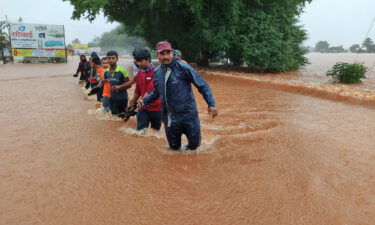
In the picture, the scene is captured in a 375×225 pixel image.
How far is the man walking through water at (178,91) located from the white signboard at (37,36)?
3058 cm

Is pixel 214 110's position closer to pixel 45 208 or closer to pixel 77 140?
pixel 45 208

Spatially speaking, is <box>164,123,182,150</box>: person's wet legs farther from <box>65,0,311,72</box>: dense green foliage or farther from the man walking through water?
<box>65,0,311,72</box>: dense green foliage

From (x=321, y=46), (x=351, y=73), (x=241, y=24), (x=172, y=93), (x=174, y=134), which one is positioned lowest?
(x=174, y=134)

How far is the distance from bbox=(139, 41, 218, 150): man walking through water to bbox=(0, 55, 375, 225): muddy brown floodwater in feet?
1.95

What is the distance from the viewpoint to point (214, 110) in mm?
3604

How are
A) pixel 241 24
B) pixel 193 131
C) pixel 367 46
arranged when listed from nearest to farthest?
1. pixel 193 131
2. pixel 241 24
3. pixel 367 46

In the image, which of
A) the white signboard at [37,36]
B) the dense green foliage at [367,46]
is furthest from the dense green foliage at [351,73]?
the white signboard at [37,36]

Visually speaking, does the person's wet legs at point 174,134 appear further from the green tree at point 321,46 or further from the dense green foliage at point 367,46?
the green tree at point 321,46

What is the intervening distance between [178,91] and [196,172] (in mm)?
1092

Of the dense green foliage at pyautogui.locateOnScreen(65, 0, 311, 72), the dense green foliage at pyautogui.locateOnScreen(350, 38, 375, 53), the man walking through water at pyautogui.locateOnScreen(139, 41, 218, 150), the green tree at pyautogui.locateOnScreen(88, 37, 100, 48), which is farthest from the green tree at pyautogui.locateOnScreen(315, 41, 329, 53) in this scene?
the man walking through water at pyautogui.locateOnScreen(139, 41, 218, 150)

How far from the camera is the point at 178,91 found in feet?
11.9

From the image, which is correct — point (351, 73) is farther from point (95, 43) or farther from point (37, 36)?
point (95, 43)

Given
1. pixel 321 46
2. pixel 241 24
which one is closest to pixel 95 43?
pixel 321 46

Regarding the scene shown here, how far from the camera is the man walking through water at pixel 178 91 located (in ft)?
11.6
